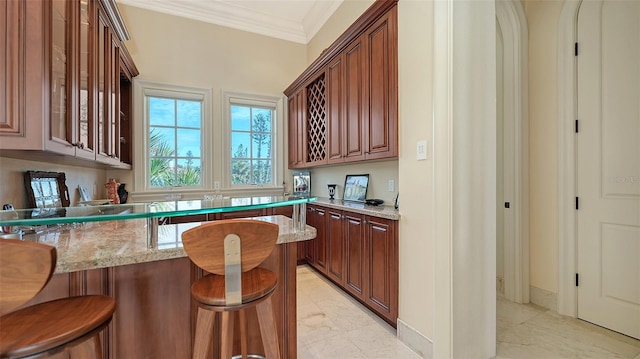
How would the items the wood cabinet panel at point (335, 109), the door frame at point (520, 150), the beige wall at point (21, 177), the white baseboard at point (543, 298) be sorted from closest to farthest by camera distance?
the beige wall at point (21, 177), the white baseboard at point (543, 298), the door frame at point (520, 150), the wood cabinet panel at point (335, 109)

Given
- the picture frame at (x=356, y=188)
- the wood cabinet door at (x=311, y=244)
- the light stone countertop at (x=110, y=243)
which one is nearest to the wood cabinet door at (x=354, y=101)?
the picture frame at (x=356, y=188)

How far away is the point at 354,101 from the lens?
2895 mm

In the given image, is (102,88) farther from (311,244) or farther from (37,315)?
(311,244)

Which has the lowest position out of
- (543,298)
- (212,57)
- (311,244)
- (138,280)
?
(543,298)

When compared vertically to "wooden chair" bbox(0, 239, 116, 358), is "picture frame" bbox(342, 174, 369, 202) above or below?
above

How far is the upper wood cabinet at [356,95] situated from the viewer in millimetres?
2359

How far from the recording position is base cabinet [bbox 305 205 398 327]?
2232 millimetres

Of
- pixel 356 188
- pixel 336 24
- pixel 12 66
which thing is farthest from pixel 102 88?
pixel 336 24

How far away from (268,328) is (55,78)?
160 cm

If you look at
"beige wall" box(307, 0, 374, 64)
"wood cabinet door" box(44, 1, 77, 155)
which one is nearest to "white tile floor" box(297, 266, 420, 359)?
"wood cabinet door" box(44, 1, 77, 155)

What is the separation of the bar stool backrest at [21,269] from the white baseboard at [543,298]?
345cm

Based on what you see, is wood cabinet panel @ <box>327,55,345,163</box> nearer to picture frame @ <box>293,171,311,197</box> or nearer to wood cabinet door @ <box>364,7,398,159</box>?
wood cabinet door @ <box>364,7,398,159</box>

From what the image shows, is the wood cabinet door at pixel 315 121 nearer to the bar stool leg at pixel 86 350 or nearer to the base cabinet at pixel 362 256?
the base cabinet at pixel 362 256

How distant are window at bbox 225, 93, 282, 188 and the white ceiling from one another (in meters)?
1.08
